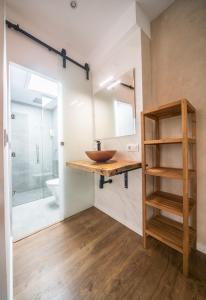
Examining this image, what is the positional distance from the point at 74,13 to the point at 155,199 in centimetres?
226

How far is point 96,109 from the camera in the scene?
6.93ft

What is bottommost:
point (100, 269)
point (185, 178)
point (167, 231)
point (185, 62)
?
point (100, 269)

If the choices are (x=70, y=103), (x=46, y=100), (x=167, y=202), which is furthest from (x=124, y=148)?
(x=46, y=100)

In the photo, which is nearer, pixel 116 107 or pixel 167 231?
pixel 167 231

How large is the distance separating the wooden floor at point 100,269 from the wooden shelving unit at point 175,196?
0.40ft

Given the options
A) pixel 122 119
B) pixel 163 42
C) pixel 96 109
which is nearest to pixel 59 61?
pixel 96 109

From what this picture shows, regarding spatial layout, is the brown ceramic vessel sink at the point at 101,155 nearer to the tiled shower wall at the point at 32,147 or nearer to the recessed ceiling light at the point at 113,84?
the recessed ceiling light at the point at 113,84

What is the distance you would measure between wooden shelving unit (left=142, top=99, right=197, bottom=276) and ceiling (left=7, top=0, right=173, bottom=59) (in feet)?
4.10

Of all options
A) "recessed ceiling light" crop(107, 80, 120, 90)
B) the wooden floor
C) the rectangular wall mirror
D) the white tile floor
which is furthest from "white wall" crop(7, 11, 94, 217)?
the wooden floor

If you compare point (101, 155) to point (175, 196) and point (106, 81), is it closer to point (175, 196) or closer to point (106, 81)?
point (175, 196)

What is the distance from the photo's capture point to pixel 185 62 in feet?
4.23

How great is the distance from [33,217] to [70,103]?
178 centimetres

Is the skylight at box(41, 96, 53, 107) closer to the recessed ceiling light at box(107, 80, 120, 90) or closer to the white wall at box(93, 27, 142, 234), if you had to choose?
the white wall at box(93, 27, 142, 234)

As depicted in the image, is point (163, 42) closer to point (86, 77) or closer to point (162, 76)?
point (162, 76)
